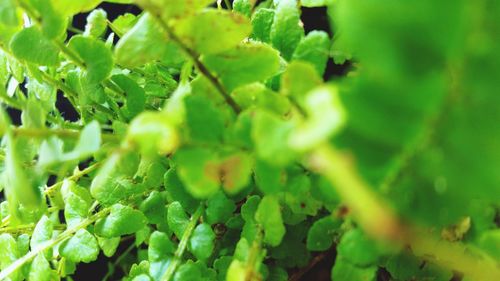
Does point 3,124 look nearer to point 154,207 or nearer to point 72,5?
point 72,5

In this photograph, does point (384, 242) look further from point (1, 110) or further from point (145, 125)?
point (1, 110)

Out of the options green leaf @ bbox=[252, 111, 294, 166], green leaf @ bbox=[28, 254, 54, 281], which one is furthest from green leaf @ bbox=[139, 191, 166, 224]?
green leaf @ bbox=[252, 111, 294, 166]

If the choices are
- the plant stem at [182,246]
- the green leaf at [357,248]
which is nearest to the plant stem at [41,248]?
the plant stem at [182,246]

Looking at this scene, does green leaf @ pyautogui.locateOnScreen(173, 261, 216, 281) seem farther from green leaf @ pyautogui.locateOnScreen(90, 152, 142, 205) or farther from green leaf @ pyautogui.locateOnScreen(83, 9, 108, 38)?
green leaf @ pyautogui.locateOnScreen(83, 9, 108, 38)

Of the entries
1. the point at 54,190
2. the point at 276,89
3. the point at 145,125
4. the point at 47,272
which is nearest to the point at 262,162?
the point at 145,125

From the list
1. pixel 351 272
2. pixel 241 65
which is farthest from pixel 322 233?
pixel 241 65

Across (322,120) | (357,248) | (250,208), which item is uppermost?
(322,120)

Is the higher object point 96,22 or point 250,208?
point 96,22
